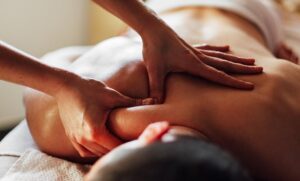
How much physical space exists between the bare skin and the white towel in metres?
0.03

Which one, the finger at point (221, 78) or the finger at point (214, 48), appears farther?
the finger at point (214, 48)

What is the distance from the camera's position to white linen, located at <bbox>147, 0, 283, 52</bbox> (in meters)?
1.56

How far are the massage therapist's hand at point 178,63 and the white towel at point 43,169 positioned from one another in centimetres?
23

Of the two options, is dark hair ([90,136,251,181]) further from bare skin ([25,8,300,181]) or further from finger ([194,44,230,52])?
finger ([194,44,230,52])

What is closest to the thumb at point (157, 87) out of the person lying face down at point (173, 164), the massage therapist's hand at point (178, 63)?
the massage therapist's hand at point (178, 63)

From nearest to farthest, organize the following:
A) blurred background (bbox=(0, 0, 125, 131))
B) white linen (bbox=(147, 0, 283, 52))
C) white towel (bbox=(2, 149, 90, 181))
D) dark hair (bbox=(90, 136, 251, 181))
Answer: dark hair (bbox=(90, 136, 251, 181))
white towel (bbox=(2, 149, 90, 181))
white linen (bbox=(147, 0, 283, 52))
blurred background (bbox=(0, 0, 125, 131))

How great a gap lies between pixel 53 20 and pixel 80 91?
1.05 metres

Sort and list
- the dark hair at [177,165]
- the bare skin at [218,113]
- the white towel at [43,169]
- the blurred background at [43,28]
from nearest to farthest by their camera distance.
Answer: the dark hair at [177,165]
the bare skin at [218,113]
the white towel at [43,169]
the blurred background at [43,28]

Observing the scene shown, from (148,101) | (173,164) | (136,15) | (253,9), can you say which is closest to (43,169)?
(148,101)

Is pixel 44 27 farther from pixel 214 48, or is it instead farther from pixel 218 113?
pixel 218 113

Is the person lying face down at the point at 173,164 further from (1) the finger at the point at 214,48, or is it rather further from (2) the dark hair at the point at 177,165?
(1) the finger at the point at 214,48

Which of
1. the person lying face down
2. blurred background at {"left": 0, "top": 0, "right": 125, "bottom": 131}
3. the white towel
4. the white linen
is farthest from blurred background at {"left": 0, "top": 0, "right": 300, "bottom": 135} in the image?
the person lying face down

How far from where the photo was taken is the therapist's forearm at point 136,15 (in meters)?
1.10

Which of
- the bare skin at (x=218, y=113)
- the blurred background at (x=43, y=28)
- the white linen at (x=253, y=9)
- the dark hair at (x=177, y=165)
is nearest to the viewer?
the dark hair at (x=177, y=165)
